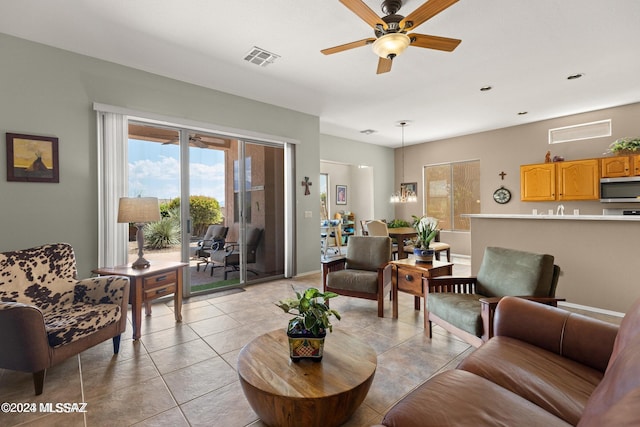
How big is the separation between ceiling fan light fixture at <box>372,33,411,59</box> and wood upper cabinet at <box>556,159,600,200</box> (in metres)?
4.93

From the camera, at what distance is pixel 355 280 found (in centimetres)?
340

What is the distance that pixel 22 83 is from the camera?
301 cm

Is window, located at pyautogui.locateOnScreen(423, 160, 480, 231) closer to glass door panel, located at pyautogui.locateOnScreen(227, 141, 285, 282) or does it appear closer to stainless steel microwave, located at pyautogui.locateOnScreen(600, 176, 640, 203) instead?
stainless steel microwave, located at pyautogui.locateOnScreen(600, 176, 640, 203)

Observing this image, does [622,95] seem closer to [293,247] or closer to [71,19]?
[293,247]

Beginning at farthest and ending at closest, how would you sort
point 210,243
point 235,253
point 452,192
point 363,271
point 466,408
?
1. point 452,192
2. point 235,253
3. point 210,243
4. point 363,271
5. point 466,408

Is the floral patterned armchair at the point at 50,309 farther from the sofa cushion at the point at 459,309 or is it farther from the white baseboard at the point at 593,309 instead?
the white baseboard at the point at 593,309

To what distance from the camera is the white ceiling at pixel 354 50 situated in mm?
2641

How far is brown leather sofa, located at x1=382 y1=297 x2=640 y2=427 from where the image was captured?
950mm

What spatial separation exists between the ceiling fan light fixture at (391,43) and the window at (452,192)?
545 cm

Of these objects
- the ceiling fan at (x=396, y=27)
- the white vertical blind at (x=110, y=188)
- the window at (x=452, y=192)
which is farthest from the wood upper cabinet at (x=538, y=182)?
the white vertical blind at (x=110, y=188)

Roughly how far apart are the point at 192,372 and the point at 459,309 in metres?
2.13

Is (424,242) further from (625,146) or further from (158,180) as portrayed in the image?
(625,146)

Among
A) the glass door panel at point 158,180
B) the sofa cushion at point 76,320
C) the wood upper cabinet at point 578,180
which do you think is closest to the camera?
the sofa cushion at point 76,320

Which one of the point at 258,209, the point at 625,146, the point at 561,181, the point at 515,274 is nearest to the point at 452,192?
the point at 561,181
